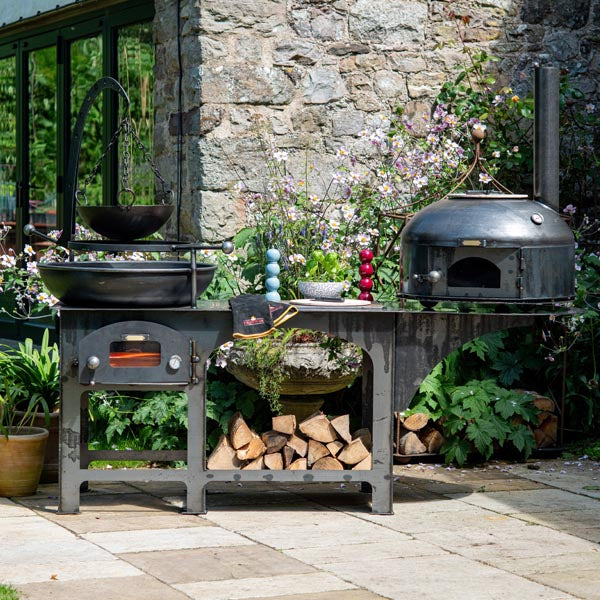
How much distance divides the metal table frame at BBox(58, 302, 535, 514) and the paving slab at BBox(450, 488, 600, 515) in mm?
516

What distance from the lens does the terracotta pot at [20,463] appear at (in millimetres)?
5645

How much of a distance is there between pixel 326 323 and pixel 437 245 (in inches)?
22.7

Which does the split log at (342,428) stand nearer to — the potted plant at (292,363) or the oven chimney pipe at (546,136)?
the potted plant at (292,363)

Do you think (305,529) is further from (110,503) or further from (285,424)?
(110,503)

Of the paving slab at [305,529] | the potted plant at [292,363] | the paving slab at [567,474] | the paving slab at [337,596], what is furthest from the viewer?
the potted plant at [292,363]

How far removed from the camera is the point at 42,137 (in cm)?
954

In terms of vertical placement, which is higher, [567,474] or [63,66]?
[63,66]

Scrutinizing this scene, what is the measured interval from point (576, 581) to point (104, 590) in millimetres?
1616

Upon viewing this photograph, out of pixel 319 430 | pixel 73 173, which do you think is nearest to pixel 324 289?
pixel 319 430

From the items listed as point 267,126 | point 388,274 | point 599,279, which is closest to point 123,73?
point 267,126

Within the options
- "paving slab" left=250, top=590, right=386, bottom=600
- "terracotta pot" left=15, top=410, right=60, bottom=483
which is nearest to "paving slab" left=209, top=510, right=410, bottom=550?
"paving slab" left=250, top=590, right=386, bottom=600

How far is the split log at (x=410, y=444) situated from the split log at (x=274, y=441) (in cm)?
93

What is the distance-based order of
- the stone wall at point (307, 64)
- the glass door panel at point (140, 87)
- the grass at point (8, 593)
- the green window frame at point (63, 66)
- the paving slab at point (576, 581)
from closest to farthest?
the grass at point (8, 593), the paving slab at point (576, 581), the stone wall at point (307, 64), the glass door panel at point (140, 87), the green window frame at point (63, 66)

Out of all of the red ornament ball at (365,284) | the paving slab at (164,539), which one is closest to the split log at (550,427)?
the red ornament ball at (365,284)
